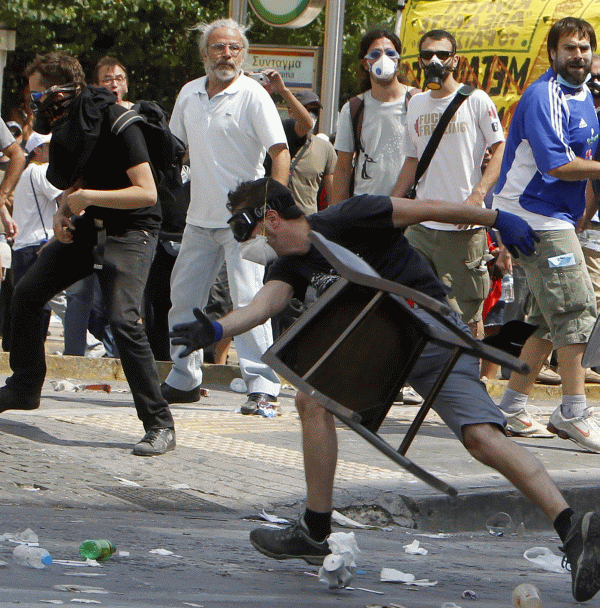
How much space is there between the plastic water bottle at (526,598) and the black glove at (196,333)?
1.21 metres

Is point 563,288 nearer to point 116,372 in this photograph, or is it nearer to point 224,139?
point 224,139

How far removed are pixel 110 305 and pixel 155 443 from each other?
710 mm

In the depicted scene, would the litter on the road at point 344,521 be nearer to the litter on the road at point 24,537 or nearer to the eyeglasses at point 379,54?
the litter on the road at point 24,537

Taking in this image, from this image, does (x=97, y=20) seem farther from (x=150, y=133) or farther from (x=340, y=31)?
(x=150, y=133)

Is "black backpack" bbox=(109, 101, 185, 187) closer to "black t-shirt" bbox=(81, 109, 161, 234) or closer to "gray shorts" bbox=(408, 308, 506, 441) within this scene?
"black t-shirt" bbox=(81, 109, 161, 234)

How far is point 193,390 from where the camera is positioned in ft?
24.0

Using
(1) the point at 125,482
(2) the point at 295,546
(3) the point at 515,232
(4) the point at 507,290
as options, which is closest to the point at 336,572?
(2) the point at 295,546

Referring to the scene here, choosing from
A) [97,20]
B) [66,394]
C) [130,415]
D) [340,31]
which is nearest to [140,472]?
[130,415]

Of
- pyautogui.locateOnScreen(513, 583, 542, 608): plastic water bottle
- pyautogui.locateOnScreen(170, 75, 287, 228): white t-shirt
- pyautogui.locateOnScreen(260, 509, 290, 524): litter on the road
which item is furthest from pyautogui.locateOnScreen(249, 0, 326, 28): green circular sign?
pyautogui.locateOnScreen(513, 583, 542, 608): plastic water bottle

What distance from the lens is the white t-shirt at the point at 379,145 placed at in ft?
24.6

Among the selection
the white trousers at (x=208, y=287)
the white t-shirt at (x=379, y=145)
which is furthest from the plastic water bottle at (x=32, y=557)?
the white t-shirt at (x=379, y=145)

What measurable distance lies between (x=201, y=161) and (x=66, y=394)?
1.93 metres

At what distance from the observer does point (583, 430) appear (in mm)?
6312

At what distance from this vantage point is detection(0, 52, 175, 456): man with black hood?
18.9ft
